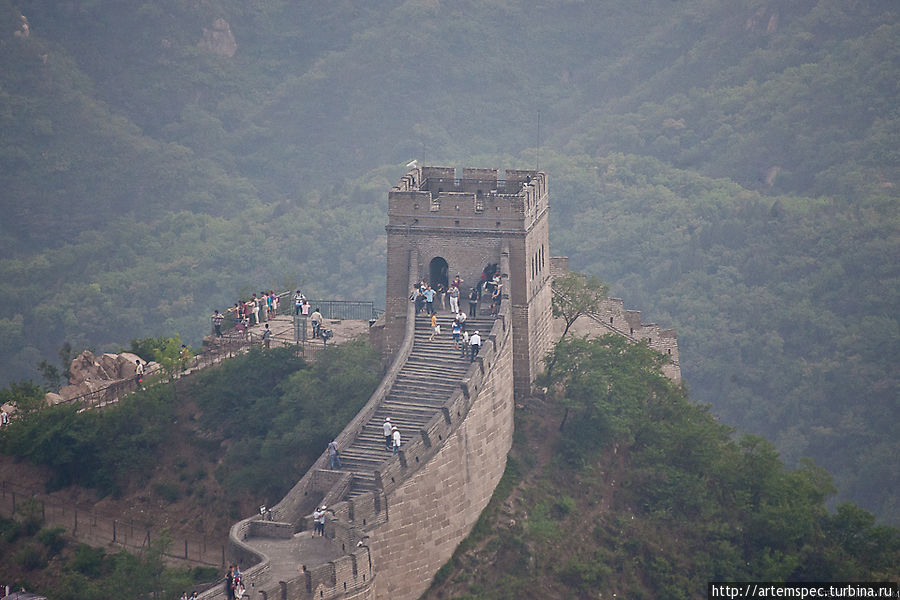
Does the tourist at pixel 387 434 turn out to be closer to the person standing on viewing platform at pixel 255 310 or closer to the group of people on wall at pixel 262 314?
the group of people on wall at pixel 262 314

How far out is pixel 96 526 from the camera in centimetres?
6575

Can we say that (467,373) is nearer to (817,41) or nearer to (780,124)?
(780,124)

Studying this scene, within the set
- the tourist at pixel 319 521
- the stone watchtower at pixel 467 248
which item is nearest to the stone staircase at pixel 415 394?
the stone watchtower at pixel 467 248

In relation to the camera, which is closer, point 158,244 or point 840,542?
point 840,542

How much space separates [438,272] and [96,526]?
1731 cm

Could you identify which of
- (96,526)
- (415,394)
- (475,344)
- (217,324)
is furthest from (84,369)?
(475,344)

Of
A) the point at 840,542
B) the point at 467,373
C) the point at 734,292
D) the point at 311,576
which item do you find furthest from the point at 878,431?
the point at 311,576

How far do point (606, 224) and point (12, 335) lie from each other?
61.5m

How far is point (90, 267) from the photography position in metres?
167

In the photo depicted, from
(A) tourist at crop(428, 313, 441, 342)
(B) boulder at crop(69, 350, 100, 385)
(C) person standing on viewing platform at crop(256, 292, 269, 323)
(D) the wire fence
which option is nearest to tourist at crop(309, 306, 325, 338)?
(C) person standing on viewing platform at crop(256, 292, 269, 323)

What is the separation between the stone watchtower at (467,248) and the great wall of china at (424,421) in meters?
0.05

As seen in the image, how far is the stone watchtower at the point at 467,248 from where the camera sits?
63.9 meters

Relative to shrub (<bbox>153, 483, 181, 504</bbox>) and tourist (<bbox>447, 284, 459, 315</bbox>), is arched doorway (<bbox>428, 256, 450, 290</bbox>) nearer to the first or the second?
tourist (<bbox>447, 284, 459, 315</bbox>)

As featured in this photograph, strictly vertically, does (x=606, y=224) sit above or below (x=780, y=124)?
below
